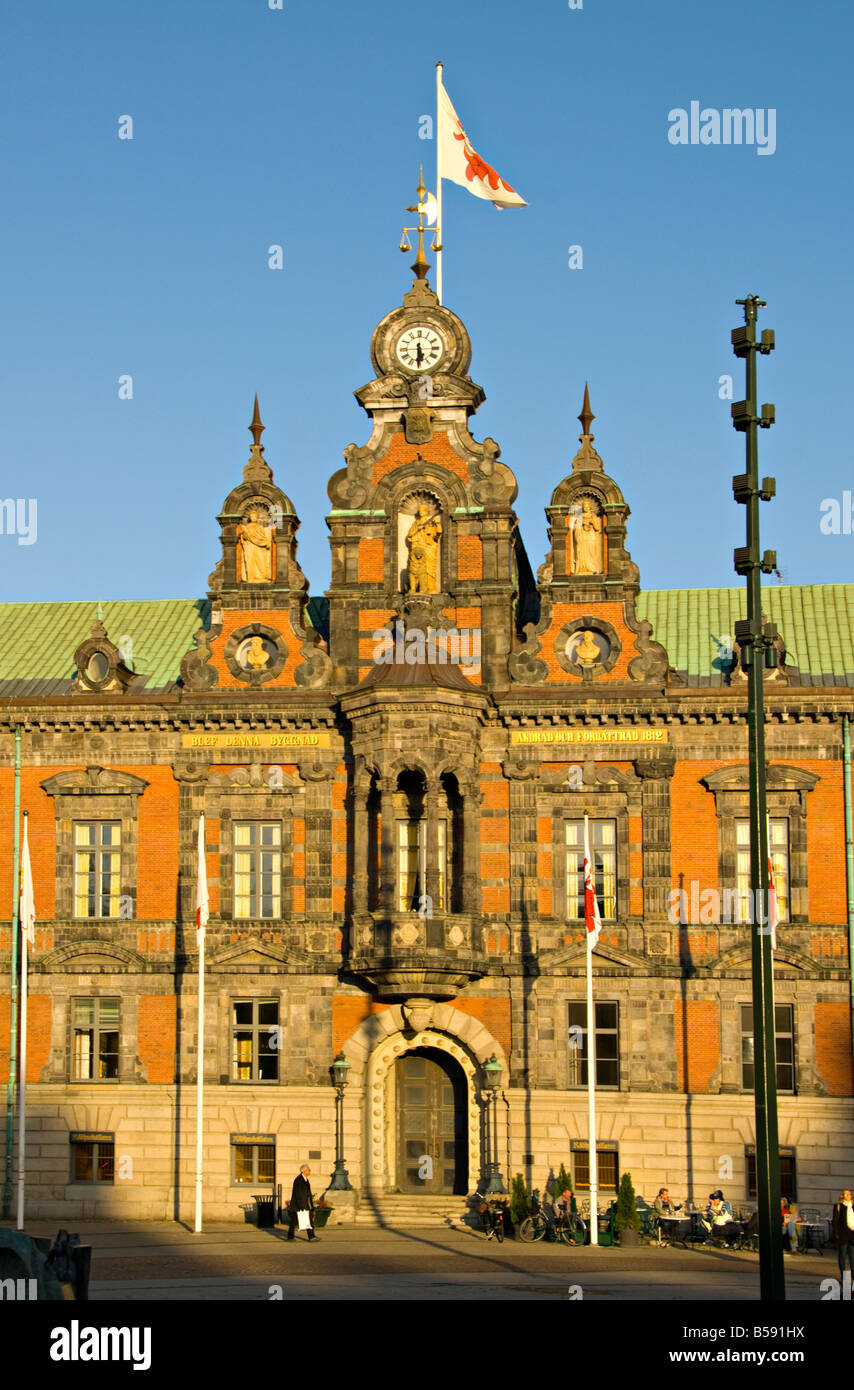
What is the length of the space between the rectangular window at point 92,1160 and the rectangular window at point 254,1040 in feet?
11.7

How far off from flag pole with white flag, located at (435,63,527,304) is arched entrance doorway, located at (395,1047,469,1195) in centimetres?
1927

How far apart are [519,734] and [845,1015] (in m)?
10.1

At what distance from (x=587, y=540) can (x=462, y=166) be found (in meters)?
10.2

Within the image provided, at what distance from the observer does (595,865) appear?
145ft

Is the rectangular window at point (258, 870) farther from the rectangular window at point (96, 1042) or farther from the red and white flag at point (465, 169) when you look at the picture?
the red and white flag at point (465, 169)

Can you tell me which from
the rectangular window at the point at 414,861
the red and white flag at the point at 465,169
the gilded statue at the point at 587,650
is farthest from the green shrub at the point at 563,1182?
the red and white flag at the point at 465,169

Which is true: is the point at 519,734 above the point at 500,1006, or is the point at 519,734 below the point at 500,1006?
above

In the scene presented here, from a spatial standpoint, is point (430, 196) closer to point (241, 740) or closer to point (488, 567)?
point (488, 567)

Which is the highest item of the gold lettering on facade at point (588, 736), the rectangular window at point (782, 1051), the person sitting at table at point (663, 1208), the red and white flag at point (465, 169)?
the red and white flag at point (465, 169)

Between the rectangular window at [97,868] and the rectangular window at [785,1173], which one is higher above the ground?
the rectangular window at [97,868]

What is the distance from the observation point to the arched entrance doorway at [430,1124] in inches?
1716

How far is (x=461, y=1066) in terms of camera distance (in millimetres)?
43844

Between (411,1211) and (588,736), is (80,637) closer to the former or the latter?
(588,736)
